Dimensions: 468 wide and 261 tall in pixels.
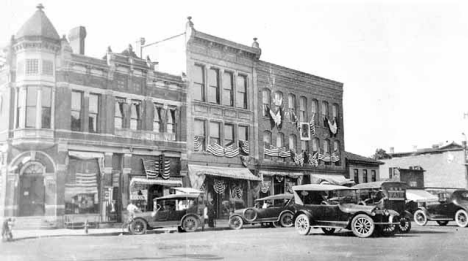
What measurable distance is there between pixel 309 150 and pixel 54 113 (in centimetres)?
2159

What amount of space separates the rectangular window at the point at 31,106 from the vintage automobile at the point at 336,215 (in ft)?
45.4

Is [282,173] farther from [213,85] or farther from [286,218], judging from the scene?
[286,218]

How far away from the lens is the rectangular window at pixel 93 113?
96.7ft

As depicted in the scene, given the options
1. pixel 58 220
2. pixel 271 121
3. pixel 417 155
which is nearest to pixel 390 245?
pixel 58 220

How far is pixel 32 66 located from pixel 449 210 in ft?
70.7

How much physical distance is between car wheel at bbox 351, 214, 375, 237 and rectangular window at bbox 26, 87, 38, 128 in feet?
54.4

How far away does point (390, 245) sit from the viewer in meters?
16.4

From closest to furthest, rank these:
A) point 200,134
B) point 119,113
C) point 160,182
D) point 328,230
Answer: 1. point 328,230
2. point 119,113
3. point 160,182
4. point 200,134

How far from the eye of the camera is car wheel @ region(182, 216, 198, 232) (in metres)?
24.6

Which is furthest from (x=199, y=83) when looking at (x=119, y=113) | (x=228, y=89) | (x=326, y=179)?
(x=326, y=179)

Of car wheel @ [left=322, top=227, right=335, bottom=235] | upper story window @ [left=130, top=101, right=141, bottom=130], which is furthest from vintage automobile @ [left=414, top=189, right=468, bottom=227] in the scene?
upper story window @ [left=130, top=101, right=141, bottom=130]

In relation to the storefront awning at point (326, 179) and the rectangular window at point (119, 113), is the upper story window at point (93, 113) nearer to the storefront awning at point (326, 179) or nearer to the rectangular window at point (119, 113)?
the rectangular window at point (119, 113)

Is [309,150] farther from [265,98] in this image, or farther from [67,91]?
[67,91]

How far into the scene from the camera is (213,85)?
119 feet
